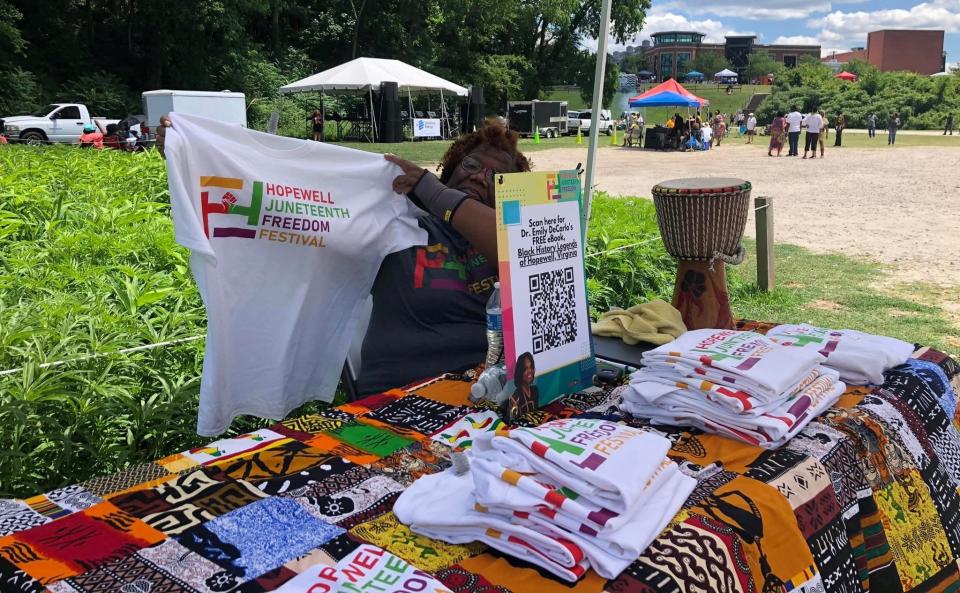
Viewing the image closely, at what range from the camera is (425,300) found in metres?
2.90

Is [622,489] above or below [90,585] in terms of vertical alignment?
above

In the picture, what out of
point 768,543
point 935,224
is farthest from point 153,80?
point 768,543

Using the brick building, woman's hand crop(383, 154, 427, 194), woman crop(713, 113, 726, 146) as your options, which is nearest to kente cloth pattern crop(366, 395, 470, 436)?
woman's hand crop(383, 154, 427, 194)

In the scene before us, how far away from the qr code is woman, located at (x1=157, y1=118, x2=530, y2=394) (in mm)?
522

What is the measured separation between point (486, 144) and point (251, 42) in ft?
110

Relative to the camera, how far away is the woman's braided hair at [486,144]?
10.4ft

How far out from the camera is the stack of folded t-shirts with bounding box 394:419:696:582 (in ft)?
4.58

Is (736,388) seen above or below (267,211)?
below

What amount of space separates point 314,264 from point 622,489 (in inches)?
64.5

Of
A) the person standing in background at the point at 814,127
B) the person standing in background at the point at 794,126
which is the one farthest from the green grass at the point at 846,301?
the person standing in background at the point at 794,126

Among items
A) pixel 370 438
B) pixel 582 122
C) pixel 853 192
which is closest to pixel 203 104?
pixel 853 192

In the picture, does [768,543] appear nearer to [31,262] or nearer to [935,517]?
[935,517]

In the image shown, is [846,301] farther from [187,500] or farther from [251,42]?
[251,42]

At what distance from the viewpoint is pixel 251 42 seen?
3347 cm
